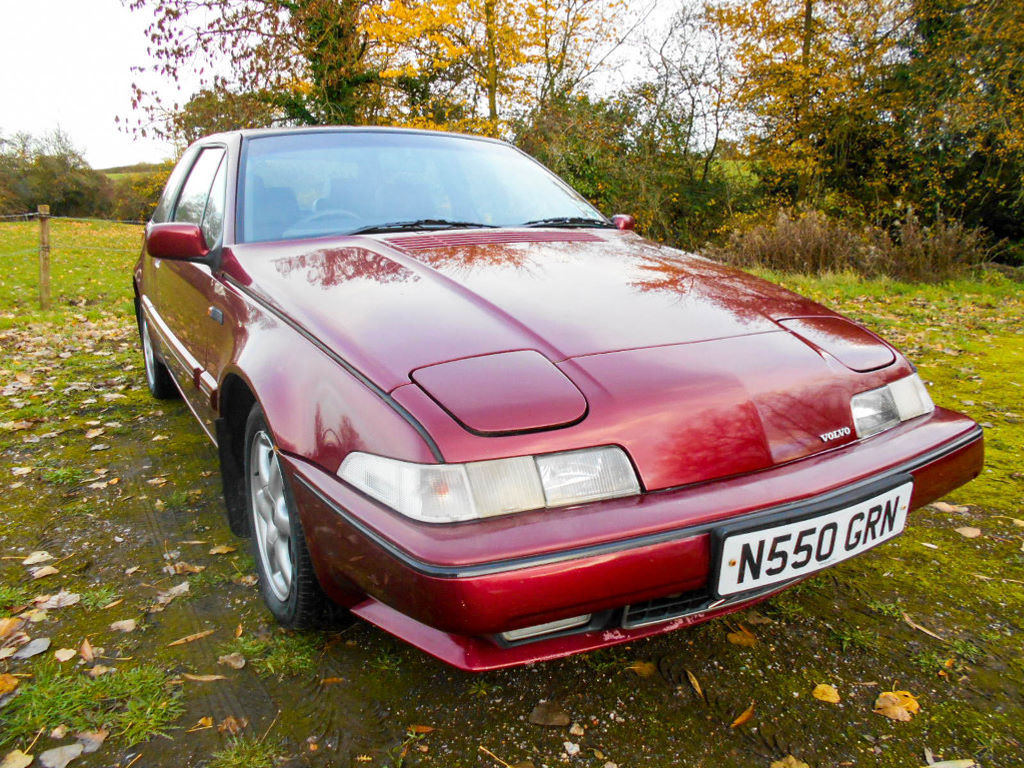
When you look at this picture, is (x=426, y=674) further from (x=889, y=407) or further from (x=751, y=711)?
(x=889, y=407)

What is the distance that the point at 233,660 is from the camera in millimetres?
1937

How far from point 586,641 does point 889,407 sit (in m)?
1.04

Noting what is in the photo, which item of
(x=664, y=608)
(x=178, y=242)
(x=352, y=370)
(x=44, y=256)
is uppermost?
(x=178, y=242)

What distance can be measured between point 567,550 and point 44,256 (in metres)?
8.76

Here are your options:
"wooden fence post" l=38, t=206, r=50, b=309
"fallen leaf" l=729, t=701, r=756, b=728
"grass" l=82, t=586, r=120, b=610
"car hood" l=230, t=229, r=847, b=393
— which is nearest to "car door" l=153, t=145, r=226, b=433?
"car hood" l=230, t=229, r=847, b=393

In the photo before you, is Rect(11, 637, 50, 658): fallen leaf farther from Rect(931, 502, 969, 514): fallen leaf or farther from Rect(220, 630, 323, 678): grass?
Rect(931, 502, 969, 514): fallen leaf

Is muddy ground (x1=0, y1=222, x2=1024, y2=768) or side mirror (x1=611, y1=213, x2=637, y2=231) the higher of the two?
side mirror (x1=611, y1=213, x2=637, y2=231)

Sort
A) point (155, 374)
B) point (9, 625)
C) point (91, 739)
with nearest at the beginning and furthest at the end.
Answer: point (91, 739), point (9, 625), point (155, 374)

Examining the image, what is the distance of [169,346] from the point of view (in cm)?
324

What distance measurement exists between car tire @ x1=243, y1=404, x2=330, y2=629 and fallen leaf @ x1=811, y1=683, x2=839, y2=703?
4.07ft

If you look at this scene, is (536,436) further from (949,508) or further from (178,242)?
(949,508)

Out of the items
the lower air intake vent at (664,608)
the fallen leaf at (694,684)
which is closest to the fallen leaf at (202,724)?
the lower air intake vent at (664,608)

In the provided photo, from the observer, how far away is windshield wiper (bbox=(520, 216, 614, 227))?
9.23 ft

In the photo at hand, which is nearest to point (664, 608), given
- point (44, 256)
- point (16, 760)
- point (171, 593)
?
point (16, 760)
